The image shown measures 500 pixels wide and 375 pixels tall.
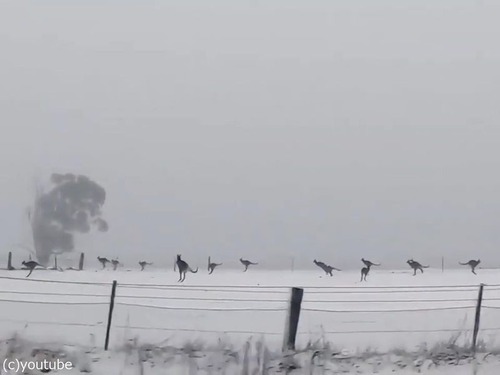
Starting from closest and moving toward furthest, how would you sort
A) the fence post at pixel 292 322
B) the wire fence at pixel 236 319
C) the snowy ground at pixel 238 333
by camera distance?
the snowy ground at pixel 238 333
the fence post at pixel 292 322
the wire fence at pixel 236 319

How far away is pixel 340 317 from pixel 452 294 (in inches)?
327

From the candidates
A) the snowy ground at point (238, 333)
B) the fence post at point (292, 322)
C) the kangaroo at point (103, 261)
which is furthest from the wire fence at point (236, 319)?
the kangaroo at point (103, 261)

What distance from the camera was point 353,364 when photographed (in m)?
11.5

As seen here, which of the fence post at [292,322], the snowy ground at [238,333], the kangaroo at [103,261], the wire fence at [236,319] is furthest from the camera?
the kangaroo at [103,261]

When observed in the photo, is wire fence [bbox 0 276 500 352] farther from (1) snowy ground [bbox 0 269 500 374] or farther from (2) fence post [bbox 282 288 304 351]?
(2) fence post [bbox 282 288 304 351]

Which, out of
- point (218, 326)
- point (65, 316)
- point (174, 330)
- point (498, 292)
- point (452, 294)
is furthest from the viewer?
point (498, 292)

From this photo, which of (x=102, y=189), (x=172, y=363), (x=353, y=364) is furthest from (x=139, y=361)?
(x=102, y=189)

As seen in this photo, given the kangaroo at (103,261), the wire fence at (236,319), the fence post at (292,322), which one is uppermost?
the fence post at (292,322)

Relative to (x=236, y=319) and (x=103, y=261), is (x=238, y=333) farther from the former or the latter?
(x=103, y=261)

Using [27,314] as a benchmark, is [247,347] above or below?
above

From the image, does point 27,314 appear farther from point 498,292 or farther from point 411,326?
point 498,292

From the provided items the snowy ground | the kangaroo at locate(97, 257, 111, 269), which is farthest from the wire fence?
the kangaroo at locate(97, 257, 111, 269)

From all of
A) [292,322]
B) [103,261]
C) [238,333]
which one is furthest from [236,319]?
[103,261]

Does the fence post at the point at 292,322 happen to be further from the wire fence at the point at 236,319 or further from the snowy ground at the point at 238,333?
the wire fence at the point at 236,319
